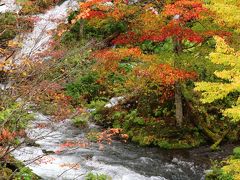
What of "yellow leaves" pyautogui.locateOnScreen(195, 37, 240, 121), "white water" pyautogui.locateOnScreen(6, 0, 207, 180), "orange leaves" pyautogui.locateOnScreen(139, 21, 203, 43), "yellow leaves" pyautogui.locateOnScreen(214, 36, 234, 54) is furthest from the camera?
"orange leaves" pyautogui.locateOnScreen(139, 21, 203, 43)

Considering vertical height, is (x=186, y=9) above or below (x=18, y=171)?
above

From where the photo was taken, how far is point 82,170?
1109cm

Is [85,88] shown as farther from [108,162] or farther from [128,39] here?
[108,162]

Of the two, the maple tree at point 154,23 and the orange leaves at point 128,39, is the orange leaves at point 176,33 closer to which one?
the maple tree at point 154,23

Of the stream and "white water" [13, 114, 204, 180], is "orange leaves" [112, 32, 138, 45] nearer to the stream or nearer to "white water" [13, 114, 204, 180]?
the stream

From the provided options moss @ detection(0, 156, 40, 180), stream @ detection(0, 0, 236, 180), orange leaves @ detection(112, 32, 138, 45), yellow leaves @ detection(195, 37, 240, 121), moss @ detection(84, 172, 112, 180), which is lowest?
stream @ detection(0, 0, 236, 180)

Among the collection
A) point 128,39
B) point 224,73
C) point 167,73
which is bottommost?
point 167,73

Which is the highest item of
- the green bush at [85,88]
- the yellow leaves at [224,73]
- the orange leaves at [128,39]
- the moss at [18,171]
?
the yellow leaves at [224,73]

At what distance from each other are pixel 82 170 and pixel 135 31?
15.1 feet

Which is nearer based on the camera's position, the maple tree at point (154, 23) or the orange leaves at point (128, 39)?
the maple tree at point (154, 23)

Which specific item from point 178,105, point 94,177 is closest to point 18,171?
point 94,177

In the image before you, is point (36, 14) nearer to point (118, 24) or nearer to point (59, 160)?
point (118, 24)

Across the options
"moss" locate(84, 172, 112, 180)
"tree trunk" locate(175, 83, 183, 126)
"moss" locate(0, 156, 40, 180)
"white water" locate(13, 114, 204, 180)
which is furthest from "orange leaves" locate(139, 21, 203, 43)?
"moss" locate(0, 156, 40, 180)

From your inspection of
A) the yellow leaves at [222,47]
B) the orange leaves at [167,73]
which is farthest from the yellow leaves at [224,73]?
the orange leaves at [167,73]
